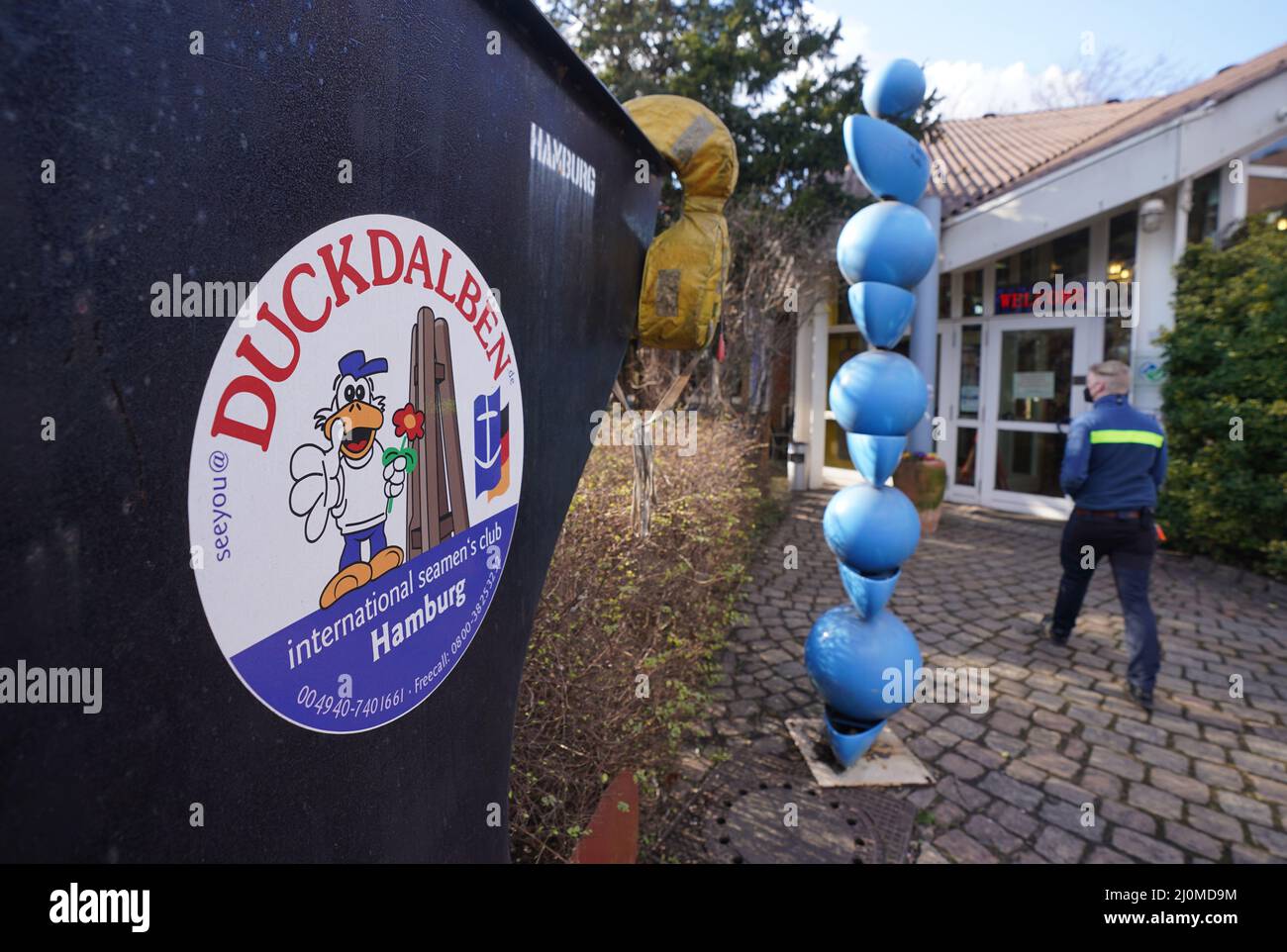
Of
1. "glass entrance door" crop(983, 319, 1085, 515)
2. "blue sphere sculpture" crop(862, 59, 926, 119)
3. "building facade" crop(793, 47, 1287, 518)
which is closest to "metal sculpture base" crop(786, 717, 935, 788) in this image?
"blue sphere sculpture" crop(862, 59, 926, 119)

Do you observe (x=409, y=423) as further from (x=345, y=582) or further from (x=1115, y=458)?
(x=1115, y=458)

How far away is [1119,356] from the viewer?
892cm

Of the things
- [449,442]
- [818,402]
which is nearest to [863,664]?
[449,442]

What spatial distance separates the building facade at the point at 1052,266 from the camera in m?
8.18

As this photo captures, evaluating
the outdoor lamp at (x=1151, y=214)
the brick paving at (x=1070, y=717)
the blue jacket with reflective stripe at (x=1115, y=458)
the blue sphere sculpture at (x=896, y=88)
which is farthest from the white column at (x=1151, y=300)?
the blue sphere sculpture at (x=896, y=88)

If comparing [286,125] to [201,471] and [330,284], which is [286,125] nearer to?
[330,284]

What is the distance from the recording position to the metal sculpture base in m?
3.82

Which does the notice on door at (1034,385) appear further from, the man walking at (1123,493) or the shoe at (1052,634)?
the man walking at (1123,493)

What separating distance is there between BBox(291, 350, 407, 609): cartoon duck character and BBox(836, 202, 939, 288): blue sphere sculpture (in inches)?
122

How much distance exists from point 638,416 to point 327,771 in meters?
3.15

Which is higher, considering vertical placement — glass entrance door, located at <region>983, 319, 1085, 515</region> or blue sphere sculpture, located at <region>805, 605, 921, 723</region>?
glass entrance door, located at <region>983, 319, 1085, 515</region>

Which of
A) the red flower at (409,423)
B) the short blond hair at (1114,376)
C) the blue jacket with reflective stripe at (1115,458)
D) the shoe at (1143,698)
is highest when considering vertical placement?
the short blond hair at (1114,376)

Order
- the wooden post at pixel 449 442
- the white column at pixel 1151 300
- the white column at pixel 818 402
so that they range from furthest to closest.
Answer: the white column at pixel 818 402, the white column at pixel 1151 300, the wooden post at pixel 449 442
